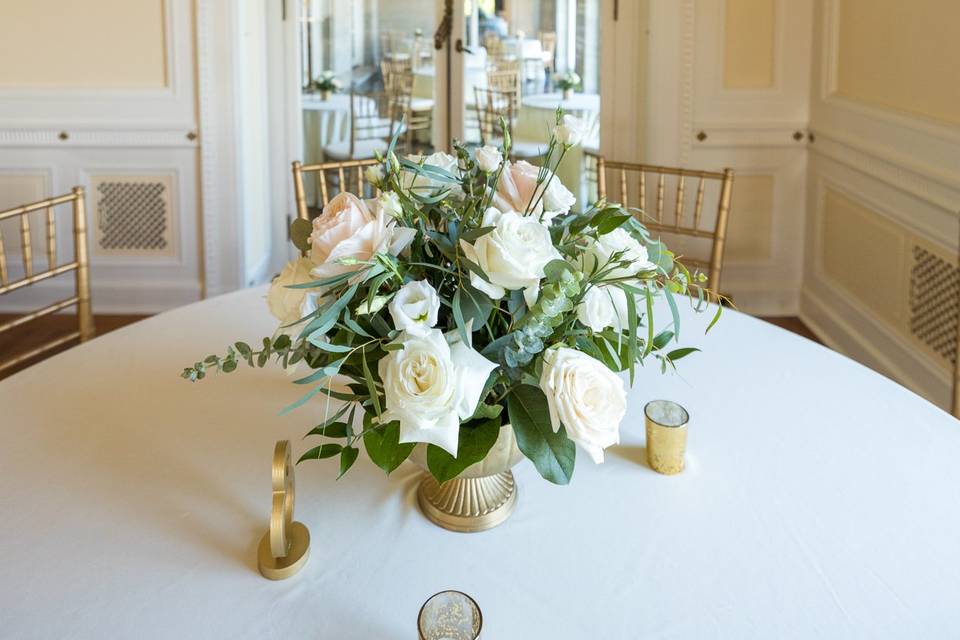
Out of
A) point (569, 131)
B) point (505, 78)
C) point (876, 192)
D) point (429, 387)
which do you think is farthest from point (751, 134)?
point (429, 387)

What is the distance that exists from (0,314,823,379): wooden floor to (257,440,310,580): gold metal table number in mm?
2902

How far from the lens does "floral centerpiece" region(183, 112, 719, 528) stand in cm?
86

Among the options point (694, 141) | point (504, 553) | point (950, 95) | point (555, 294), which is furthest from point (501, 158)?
point (694, 141)

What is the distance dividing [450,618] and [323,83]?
Answer: 382 cm

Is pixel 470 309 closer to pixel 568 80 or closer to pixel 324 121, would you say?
pixel 568 80

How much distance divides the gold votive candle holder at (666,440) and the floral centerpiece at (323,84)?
3.46m

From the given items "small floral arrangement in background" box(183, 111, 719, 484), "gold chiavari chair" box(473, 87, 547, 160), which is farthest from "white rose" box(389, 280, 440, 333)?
"gold chiavari chair" box(473, 87, 547, 160)

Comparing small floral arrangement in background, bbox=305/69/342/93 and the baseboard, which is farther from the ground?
small floral arrangement in background, bbox=305/69/342/93

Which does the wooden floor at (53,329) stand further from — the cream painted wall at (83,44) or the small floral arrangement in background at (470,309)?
the small floral arrangement in background at (470,309)

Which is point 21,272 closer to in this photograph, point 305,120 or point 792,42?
point 305,120

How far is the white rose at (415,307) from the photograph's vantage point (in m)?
0.85

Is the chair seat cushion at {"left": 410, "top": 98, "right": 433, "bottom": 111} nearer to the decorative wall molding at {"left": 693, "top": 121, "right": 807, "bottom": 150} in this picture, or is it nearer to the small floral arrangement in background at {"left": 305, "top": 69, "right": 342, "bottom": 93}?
the small floral arrangement in background at {"left": 305, "top": 69, "right": 342, "bottom": 93}

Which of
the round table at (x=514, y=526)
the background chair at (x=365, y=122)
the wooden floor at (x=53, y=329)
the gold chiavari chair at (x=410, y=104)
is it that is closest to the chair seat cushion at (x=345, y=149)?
the background chair at (x=365, y=122)

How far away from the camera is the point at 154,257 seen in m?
3.98
